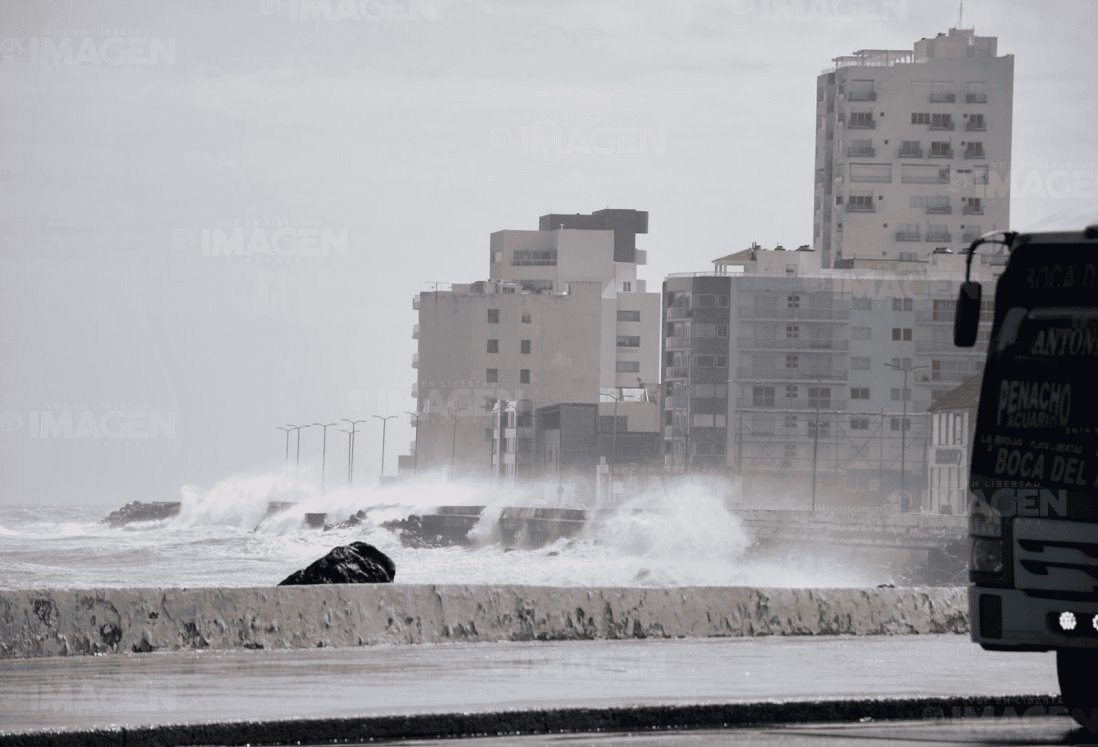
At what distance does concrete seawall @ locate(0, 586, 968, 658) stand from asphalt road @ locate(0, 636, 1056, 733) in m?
0.21

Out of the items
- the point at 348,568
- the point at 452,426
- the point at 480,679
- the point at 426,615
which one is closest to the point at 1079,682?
the point at 480,679

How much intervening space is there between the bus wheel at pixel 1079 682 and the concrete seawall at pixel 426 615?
192 inches

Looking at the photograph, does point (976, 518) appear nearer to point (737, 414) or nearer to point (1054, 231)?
point (1054, 231)

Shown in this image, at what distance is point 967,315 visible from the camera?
11898 millimetres

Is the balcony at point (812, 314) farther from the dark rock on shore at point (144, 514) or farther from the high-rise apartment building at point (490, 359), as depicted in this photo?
the dark rock on shore at point (144, 514)

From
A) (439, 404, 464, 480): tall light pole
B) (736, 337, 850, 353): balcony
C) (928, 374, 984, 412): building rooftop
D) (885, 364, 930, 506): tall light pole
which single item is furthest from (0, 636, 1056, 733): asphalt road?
(439, 404, 464, 480): tall light pole

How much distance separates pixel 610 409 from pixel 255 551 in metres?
71.2

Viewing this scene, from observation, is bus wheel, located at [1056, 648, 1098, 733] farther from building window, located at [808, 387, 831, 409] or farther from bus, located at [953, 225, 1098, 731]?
building window, located at [808, 387, 831, 409]

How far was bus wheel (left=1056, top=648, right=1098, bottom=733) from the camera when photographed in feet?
36.2

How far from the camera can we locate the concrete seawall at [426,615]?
1342 centimetres

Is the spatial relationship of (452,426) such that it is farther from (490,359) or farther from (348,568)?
(348,568)

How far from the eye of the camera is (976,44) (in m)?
163

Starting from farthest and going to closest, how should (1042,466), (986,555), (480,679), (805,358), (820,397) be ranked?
(805,358), (820,397), (480,679), (986,555), (1042,466)

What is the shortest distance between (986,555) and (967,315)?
156 centimetres
